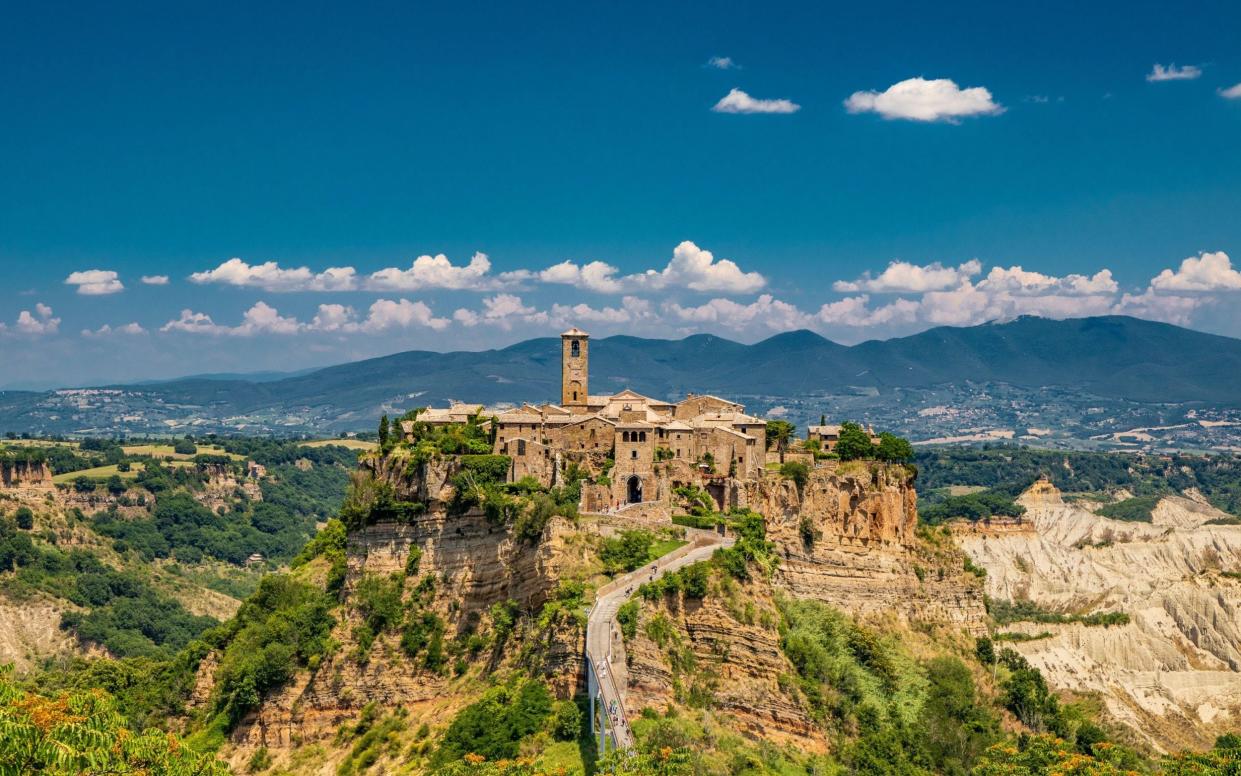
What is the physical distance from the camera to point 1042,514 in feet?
565

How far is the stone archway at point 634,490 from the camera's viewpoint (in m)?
66.8

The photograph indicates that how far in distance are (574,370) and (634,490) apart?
1212 centimetres

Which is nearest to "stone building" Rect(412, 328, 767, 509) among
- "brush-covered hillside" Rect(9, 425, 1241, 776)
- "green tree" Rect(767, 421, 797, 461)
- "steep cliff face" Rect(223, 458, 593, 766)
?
"brush-covered hillside" Rect(9, 425, 1241, 776)

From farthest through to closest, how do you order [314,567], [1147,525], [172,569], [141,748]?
1. [1147,525]
2. [172,569]
3. [314,567]
4. [141,748]

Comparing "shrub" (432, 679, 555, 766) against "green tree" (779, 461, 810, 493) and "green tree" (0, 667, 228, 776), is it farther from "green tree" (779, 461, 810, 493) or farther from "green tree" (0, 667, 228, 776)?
"green tree" (779, 461, 810, 493)

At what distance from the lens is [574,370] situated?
76.6 metres

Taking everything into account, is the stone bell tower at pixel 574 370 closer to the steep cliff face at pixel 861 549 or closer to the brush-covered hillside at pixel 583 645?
the brush-covered hillside at pixel 583 645

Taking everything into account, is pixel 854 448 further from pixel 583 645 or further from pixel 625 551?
pixel 583 645

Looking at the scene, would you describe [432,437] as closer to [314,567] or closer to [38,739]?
[314,567]

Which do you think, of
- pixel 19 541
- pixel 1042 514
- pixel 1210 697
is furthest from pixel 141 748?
pixel 1042 514

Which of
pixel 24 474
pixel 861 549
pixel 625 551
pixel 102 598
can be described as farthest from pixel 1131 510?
pixel 24 474

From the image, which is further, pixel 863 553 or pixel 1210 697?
pixel 1210 697

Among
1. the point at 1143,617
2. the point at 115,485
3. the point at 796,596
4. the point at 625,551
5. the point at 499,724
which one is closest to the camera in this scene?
the point at 499,724

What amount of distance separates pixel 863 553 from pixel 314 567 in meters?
31.8
